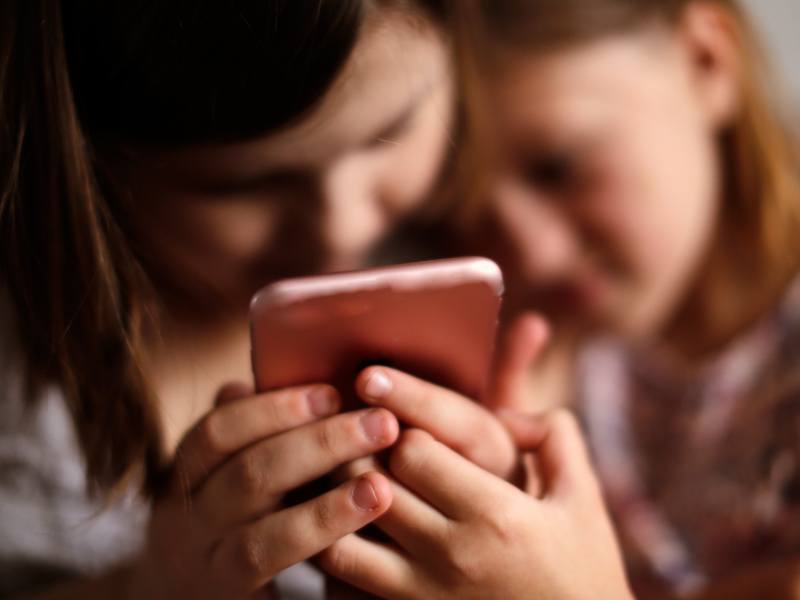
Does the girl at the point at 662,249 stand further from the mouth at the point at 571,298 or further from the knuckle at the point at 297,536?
the knuckle at the point at 297,536

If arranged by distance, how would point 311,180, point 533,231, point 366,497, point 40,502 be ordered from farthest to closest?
1. point 533,231
2. point 40,502
3. point 311,180
4. point 366,497

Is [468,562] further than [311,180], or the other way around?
[311,180]

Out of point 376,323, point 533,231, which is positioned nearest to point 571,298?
point 533,231

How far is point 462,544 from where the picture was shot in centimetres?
35

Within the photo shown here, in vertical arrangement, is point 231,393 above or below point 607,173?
below

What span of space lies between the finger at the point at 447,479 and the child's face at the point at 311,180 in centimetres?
18

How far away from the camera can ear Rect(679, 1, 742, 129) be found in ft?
2.23

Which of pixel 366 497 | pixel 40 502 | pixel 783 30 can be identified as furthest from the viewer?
pixel 783 30

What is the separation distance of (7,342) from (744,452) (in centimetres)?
61

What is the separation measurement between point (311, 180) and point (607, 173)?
302 millimetres

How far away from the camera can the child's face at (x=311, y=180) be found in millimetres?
416

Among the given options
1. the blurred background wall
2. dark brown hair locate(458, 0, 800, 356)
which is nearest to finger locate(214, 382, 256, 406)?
dark brown hair locate(458, 0, 800, 356)

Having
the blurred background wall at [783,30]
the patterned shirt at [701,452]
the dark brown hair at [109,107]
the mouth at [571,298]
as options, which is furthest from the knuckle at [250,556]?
the blurred background wall at [783,30]

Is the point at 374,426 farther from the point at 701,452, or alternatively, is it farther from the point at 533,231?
the point at 701,452
